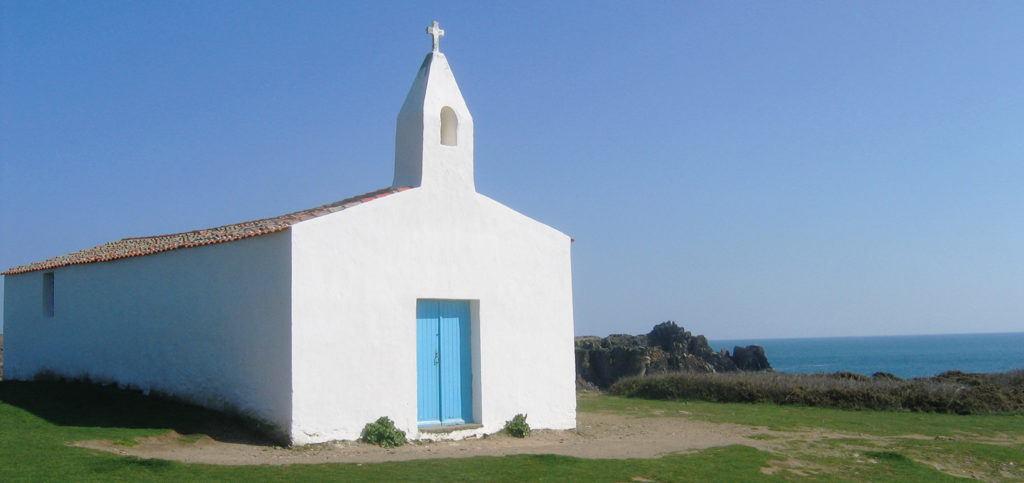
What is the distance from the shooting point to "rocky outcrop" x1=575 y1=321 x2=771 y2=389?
36.4 meters

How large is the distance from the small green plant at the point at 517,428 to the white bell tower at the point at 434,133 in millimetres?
4854

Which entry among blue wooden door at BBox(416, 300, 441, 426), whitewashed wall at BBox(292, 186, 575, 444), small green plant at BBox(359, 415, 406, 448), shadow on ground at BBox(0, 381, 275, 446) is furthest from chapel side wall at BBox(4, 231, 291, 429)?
blue wooden door at BBox(416, 300, 441, 426)

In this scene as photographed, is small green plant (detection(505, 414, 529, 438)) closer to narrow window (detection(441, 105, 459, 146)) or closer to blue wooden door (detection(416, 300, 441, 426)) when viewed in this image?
blue wooden door (detection(416, 300, 441, 426))

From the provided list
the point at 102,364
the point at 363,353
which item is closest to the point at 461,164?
the point at 363,353

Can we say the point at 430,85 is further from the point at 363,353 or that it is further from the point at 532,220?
the point at 363,353

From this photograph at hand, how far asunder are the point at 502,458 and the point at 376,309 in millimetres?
3679

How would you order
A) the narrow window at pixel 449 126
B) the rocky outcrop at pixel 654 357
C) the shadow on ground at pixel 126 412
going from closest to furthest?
the shadow on ground at pixel 126 412, the narrow window at pixel 449 126, the rocky outcrop at pixel 654 357

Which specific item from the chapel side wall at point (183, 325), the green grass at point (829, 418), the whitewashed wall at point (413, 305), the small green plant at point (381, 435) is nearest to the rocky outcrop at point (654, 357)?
the green grass at point (829, 418)

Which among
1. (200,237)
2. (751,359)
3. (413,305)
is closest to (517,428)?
(413,305)

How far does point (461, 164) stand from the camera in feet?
55.4

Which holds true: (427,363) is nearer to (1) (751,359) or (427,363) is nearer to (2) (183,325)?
(2) (183,325)

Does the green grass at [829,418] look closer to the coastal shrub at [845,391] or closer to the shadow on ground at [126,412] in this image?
the coastal shrub at [845,391]

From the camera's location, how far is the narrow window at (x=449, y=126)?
17.2 m

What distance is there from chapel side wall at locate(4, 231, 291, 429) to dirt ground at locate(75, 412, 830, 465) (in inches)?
42.3
